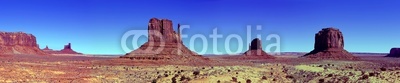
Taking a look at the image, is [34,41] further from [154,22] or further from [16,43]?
[154,22]

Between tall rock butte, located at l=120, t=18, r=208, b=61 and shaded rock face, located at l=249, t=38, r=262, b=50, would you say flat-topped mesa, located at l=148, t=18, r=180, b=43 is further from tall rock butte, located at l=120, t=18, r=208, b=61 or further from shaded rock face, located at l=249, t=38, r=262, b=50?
shaded rock face, located at l=249, t=38, r=262, b=50

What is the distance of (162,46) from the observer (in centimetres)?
7312

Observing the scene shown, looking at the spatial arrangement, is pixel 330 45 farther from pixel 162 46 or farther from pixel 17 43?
pixel 17 43

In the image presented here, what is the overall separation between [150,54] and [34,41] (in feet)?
455

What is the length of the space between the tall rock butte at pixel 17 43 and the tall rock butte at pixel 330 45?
124 meters

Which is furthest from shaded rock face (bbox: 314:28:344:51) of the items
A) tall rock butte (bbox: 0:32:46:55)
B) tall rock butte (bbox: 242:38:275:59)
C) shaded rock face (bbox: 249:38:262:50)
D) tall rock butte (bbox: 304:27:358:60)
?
tall rock butte (bbox: 0:32:46:55)

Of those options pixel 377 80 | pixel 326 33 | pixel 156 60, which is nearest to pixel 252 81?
pixel 377 80

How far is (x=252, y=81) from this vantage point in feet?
97.0

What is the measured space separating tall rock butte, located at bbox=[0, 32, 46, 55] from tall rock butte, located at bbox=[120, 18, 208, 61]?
107 m

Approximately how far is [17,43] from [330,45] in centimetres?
13712

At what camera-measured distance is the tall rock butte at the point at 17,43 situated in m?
163

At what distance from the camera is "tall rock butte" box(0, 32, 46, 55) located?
16262 centimetres

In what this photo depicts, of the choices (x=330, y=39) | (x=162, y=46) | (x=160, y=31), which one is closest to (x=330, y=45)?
(x=330, y=39)

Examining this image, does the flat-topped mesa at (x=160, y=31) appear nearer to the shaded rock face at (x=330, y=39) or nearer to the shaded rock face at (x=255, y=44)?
the shaded rock face at (x=255, y=44)
